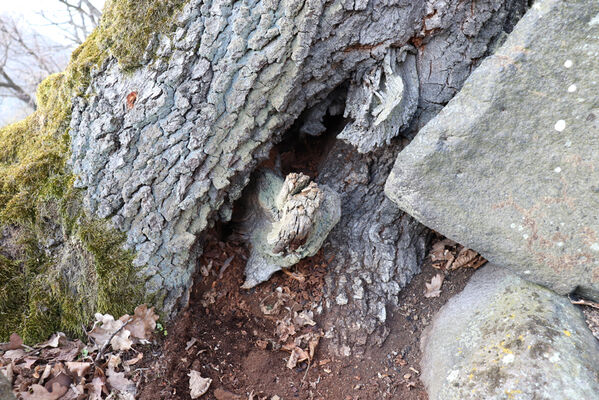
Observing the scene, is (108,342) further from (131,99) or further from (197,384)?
(131,99)

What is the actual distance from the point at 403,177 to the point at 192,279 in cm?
163

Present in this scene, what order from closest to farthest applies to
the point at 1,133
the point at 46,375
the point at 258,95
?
the point at 46,375 → the point at 258,95 → the point at 1,133

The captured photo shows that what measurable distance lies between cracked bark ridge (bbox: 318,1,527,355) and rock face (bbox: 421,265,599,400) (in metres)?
0.48

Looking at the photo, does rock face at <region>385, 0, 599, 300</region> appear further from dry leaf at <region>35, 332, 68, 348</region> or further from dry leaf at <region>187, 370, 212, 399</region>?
dry leaf at <region>35, 332, 68, 348</region>

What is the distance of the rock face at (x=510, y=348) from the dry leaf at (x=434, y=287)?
24 cm

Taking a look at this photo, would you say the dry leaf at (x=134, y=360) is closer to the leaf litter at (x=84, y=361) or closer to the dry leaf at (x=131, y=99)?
the leaf litter at (x=84, y=361)

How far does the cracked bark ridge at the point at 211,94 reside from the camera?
8.02 ft

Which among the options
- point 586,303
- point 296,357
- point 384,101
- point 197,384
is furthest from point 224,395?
point 586,303

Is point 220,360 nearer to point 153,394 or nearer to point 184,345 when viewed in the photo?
point 184,345

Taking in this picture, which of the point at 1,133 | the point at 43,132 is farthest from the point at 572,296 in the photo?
the point at 1,133

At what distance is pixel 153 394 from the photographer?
243 cm

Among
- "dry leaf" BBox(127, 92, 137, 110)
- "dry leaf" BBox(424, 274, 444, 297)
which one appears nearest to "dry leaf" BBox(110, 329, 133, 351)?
"dry leaf" BBox(127, 92, 137, 110)

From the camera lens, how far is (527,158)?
238cm

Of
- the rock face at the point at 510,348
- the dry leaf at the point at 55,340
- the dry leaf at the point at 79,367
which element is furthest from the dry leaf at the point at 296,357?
the dry leaf at the point at 55,340
